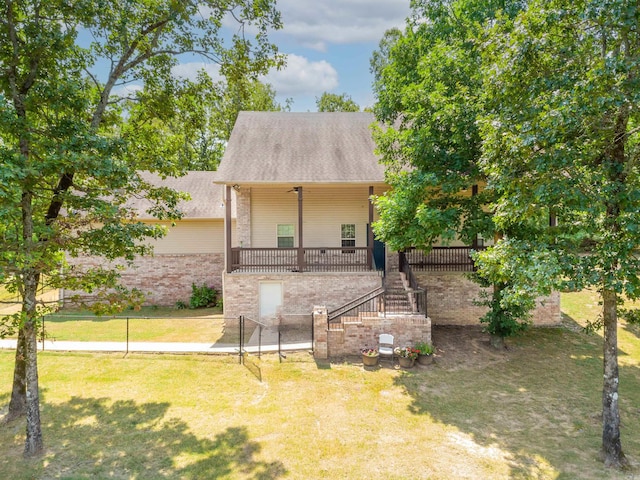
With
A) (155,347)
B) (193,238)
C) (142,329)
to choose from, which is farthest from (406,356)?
(193,238)

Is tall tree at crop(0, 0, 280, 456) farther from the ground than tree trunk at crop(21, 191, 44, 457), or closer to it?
farther from the ground

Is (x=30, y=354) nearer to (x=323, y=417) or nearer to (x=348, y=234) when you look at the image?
(x=323, y=417)

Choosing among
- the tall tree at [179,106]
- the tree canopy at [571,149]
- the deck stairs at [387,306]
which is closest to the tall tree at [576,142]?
the tree canopy at [571,149]

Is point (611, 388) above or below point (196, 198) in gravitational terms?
below

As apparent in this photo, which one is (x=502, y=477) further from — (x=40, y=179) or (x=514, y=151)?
(x=40, y=179)

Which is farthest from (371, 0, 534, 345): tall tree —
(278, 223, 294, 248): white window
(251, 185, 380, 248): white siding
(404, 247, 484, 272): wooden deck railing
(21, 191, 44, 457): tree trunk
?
(21, 191, 44, 457): tree trunk

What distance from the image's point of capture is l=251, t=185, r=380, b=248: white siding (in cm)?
1548

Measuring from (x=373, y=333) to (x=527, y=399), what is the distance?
14.2ft

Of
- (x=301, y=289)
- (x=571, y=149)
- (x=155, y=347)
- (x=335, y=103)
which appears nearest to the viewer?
(x=571, y=149)

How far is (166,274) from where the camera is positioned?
17.9 metres

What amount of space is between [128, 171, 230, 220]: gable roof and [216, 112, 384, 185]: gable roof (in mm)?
3559

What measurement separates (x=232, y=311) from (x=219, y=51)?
905 centimetres

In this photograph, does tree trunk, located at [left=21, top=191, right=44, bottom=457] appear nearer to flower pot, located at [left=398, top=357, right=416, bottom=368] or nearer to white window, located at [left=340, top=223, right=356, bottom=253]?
flower pot, located at [left=398, top=357, right=416, bottom=368]

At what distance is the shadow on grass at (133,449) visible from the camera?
605 centimetres
